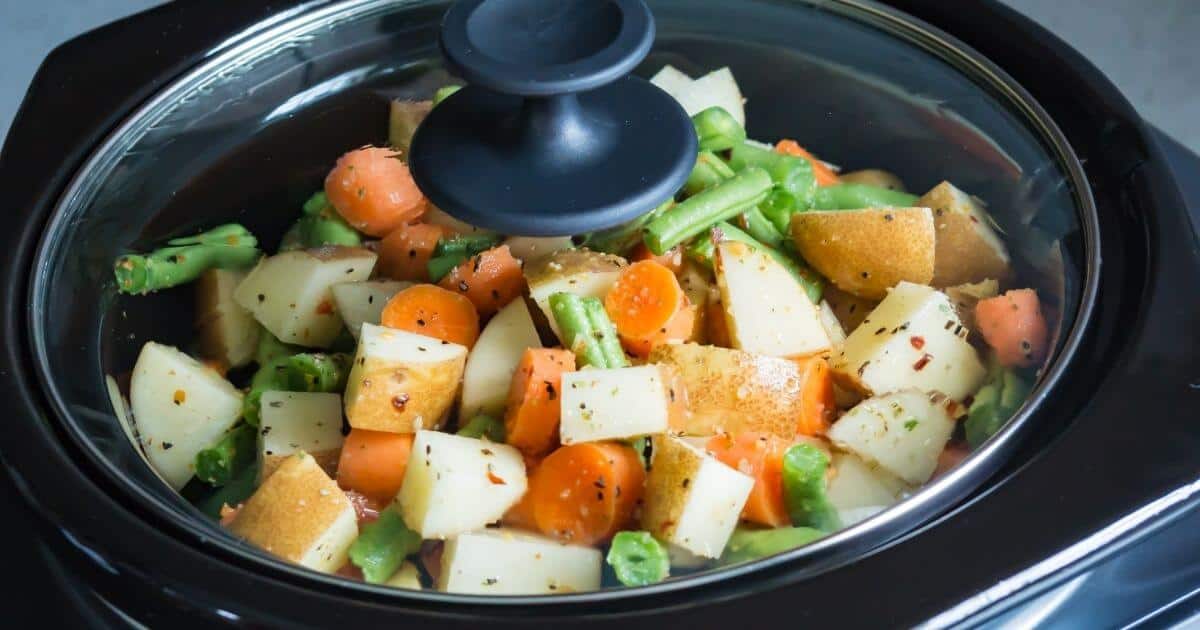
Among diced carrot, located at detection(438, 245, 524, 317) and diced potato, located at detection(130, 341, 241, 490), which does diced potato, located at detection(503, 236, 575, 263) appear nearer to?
diced carrot, located at detection(438, 245, 524, 317)

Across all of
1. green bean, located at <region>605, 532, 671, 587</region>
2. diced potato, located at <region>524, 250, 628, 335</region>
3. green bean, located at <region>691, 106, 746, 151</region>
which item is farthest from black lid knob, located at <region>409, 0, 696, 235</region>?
green bean, located at <region>605, 532, 671, 587</region>

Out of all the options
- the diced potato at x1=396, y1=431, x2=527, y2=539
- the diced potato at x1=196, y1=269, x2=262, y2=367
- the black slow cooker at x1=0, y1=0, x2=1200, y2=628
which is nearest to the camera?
the black slow cooker at x1=0, y1=0, x2=1200, y2=628

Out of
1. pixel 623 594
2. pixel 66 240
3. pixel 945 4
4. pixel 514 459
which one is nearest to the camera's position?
pixel 623 594

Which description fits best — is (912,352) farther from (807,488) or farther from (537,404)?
(537,404)

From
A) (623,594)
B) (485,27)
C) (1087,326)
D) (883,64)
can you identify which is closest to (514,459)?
(623,594)

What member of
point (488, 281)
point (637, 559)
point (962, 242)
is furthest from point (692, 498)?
point (962, 242)

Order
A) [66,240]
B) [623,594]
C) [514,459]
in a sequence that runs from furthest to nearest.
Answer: [66,240] < [514,459] < [623,594]

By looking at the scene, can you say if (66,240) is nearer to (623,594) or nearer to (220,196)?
(220,196)

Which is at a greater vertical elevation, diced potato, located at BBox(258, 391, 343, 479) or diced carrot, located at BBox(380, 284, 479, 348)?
diced carrot, located at BBox(380, 284, 479, 348)
